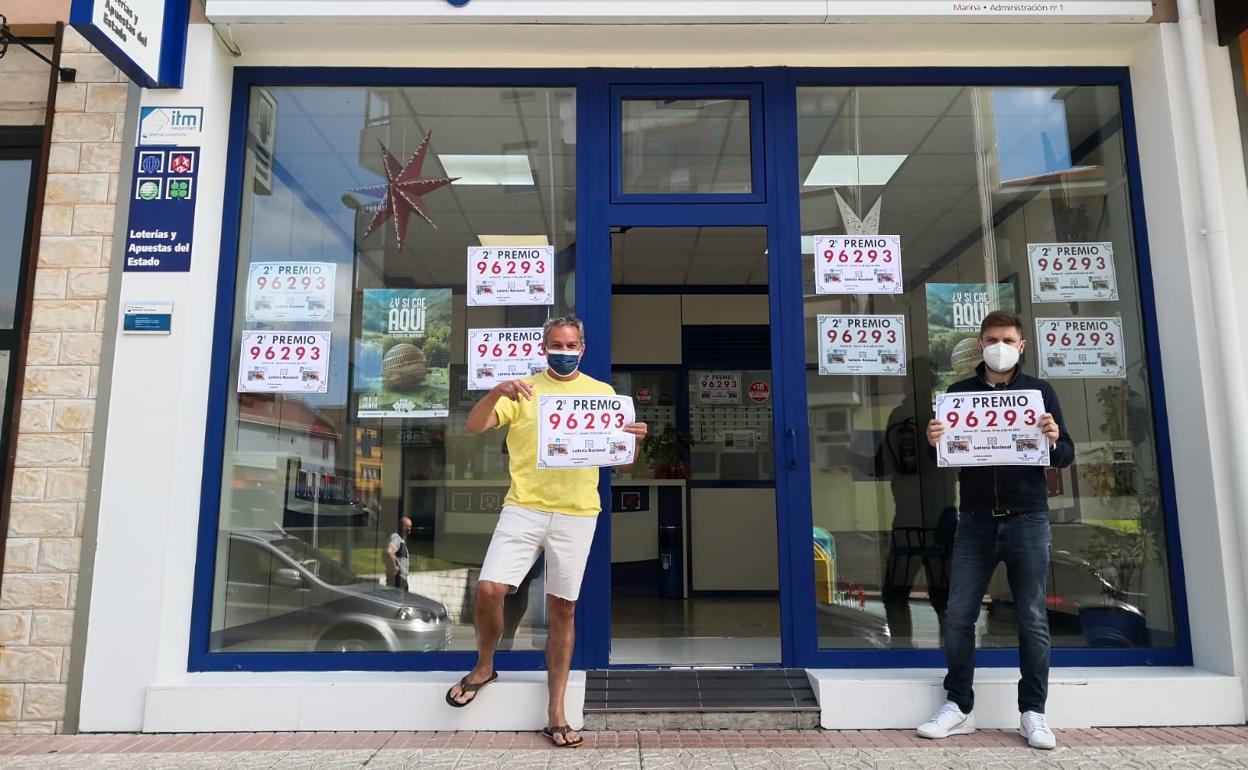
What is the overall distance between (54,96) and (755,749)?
14.1 feet

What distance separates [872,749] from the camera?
3.16m

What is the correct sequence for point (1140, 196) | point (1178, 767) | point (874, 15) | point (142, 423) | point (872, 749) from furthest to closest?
point (1140, 196) → point (874, 15) → point (142, 423) → point (872, 749) → point (1178, 767)

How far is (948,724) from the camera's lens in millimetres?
3275

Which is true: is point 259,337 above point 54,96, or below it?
below

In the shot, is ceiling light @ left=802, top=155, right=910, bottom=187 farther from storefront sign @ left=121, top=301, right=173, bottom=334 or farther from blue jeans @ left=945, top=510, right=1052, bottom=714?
storefront sign @ left=121, top=301, right=173, bottom=334

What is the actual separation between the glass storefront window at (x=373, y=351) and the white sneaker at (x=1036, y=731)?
2.08m

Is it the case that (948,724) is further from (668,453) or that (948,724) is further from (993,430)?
(668,453)

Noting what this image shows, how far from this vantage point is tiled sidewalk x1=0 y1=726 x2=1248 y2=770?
2.99m

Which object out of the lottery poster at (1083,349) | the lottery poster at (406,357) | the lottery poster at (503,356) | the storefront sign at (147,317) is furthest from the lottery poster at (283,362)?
the lottery poster at (1083,349)

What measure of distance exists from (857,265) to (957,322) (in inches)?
23.2

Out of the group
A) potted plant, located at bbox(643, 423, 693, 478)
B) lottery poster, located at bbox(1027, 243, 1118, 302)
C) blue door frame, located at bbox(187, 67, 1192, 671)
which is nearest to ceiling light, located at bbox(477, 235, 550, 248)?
blue door frame, located at bbox(187, 67, 1192, 671)

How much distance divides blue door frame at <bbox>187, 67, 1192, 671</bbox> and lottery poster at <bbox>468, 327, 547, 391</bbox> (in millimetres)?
293

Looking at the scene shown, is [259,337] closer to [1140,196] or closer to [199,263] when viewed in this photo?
[199,263]

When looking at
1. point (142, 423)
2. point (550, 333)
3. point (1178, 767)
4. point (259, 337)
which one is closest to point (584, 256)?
point (550, 333)
